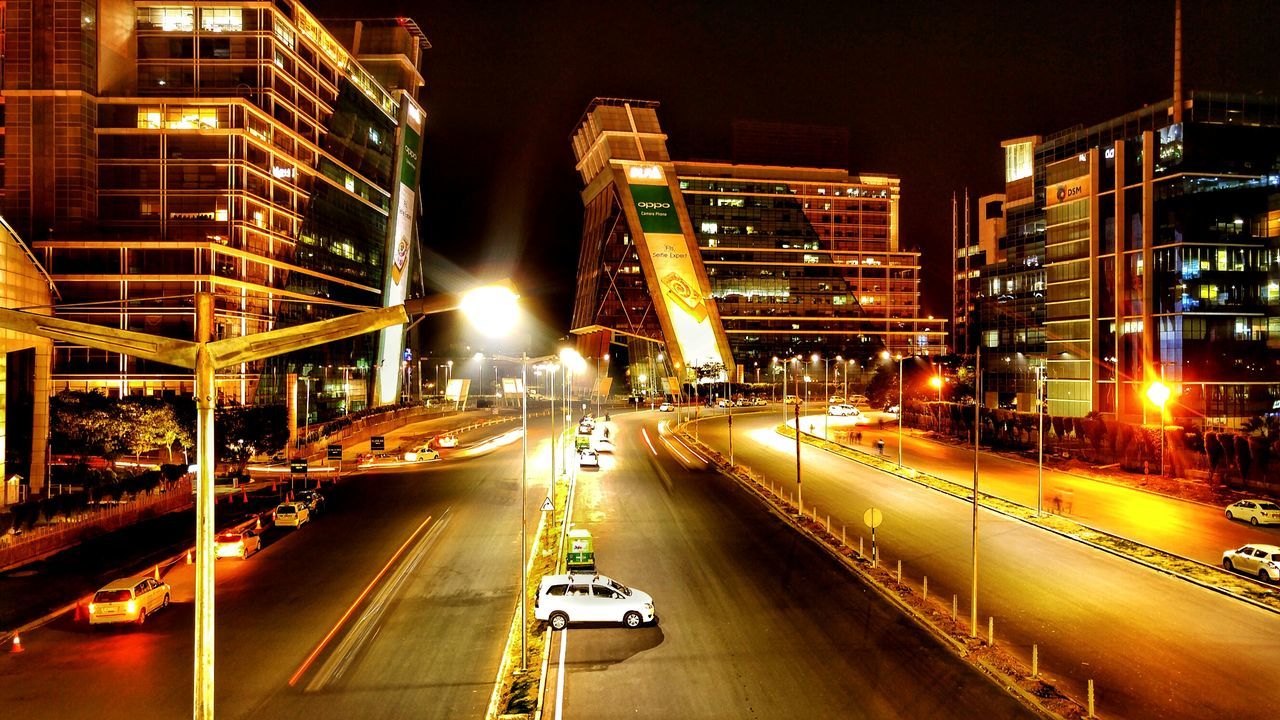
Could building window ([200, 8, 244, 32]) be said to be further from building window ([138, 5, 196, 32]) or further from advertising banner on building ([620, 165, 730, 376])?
advertising banner on building ([620, 165, 730, 376])

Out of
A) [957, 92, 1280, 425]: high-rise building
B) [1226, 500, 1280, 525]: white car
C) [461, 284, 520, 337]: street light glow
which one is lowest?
[1226, 500, 1280, 525]: white car

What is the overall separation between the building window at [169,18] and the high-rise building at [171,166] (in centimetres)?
14

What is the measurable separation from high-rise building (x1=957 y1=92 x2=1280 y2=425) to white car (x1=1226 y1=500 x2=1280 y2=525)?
118 ft

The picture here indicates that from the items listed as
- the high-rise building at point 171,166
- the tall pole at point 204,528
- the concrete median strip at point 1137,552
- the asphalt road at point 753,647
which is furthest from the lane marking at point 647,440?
the tall pole at point 204,528

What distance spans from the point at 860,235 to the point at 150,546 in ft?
469

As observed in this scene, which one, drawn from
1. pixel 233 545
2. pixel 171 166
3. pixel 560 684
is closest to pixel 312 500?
pixel 233 545

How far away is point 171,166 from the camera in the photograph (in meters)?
70.2

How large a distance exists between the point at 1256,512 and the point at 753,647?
1149 inches

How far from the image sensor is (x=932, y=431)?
251 ft

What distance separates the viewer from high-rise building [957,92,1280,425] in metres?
70.6

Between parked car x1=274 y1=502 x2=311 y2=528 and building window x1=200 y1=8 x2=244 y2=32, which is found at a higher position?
building window x1=200 y1=8 x2=244 y2=32

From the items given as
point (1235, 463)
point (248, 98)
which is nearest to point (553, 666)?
point (1235, 463)

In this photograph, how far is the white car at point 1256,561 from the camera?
82.3 feet

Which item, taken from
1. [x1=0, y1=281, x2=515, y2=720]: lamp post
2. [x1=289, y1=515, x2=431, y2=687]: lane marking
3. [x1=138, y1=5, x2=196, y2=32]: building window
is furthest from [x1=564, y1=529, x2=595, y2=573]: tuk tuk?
[x1=138, y1=5, x2=196, y2=32]: building window
